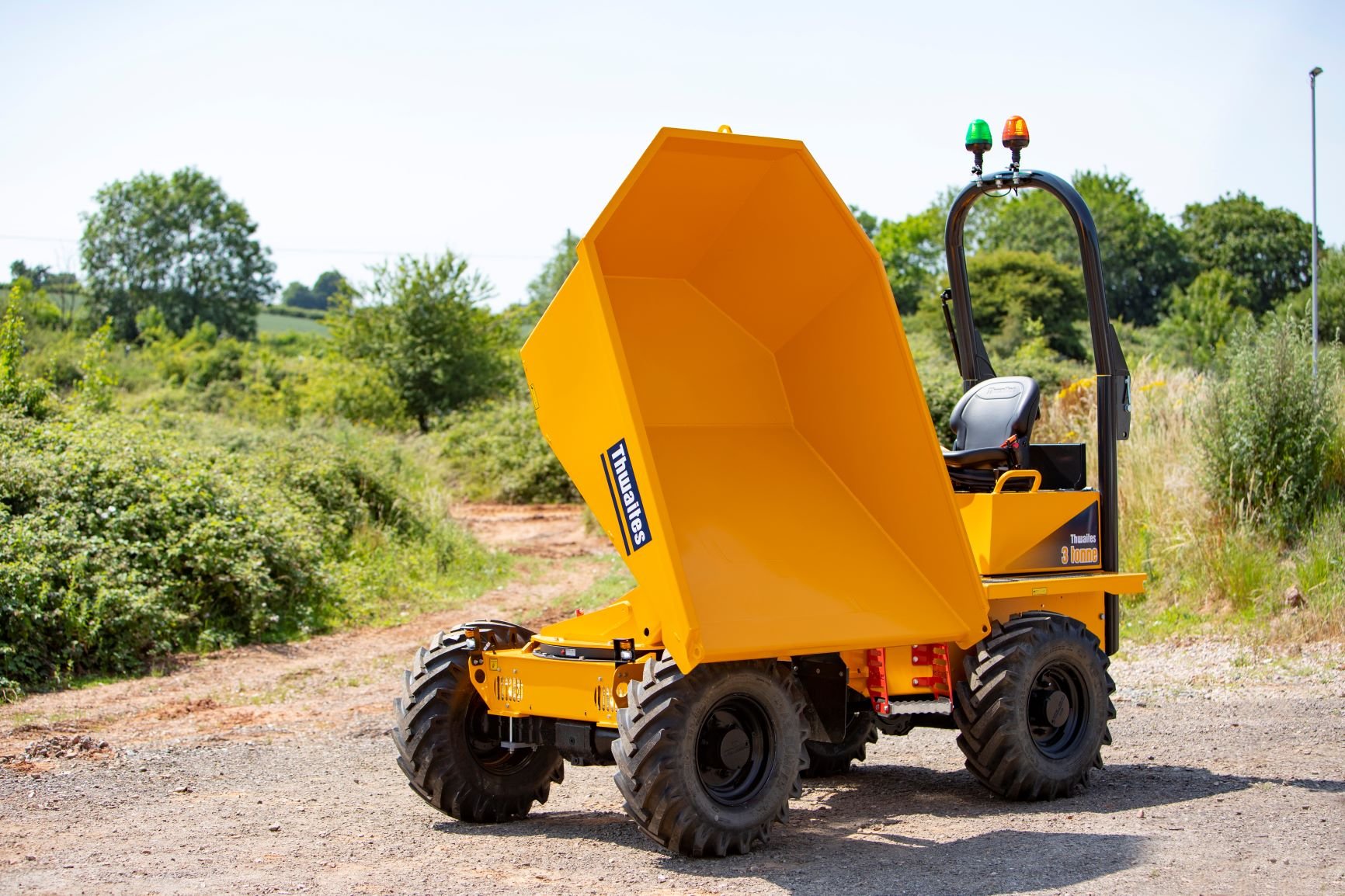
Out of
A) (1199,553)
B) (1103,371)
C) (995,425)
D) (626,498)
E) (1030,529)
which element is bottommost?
(1199,553)

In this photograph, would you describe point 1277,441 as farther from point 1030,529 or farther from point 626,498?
point 626,498

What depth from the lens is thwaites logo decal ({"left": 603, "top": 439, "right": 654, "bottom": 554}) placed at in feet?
17.7

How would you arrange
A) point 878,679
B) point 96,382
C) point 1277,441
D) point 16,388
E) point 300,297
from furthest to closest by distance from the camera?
point 300,297, point 96,382, point 16,388, point 1277,441, point 878,679

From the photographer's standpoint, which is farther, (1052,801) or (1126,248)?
(1126,248)

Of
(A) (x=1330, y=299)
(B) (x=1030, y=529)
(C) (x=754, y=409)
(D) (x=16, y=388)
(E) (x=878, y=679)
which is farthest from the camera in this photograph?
(A) (x=1330, y=299)

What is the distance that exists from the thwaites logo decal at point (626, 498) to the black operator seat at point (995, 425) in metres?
2.36

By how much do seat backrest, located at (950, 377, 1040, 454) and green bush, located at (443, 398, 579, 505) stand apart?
2073 cm

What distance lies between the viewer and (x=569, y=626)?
6051mm

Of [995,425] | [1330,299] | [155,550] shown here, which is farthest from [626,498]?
[1330,299]

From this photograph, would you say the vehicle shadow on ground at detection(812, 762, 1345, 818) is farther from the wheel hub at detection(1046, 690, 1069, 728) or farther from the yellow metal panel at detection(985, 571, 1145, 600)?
the yellow metal panel at detection(985, 571, 1145, 600)

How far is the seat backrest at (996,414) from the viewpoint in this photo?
285 inches

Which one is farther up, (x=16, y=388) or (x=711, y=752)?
(x=16, y=388)

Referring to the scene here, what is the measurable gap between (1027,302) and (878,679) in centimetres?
3339

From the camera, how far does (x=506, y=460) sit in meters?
29.3
